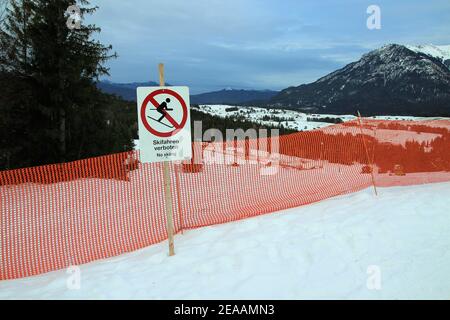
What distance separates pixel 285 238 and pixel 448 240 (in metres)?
2.38

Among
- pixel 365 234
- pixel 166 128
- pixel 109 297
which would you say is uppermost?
pixel 166 128

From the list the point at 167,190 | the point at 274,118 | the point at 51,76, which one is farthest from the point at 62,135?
the point at 274,118

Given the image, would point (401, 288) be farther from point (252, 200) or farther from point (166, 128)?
point (252, 200)

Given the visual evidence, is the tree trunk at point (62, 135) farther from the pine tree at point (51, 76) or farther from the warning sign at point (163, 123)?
the warning sign at point (163, 123)

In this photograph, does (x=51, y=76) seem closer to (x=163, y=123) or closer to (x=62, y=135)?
(x=62, y=135)

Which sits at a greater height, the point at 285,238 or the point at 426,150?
the point at 426,150

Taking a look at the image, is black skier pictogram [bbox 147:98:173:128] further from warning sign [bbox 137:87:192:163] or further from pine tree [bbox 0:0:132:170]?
pine tree [bbox 0:0:132:170]

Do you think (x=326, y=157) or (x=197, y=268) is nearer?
(x=197, y=268)

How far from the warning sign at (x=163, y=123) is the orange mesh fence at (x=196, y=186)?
75 cm

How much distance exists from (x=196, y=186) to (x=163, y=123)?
4.83 m

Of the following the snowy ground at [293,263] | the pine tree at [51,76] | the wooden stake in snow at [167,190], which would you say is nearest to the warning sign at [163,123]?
the wooden stake in snow at [167,190]

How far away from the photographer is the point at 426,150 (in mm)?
11453

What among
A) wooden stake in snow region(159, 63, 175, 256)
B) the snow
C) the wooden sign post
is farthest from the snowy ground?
the snow

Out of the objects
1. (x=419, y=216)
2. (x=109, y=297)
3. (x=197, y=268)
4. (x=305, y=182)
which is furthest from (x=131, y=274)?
(x=305, y=182)
